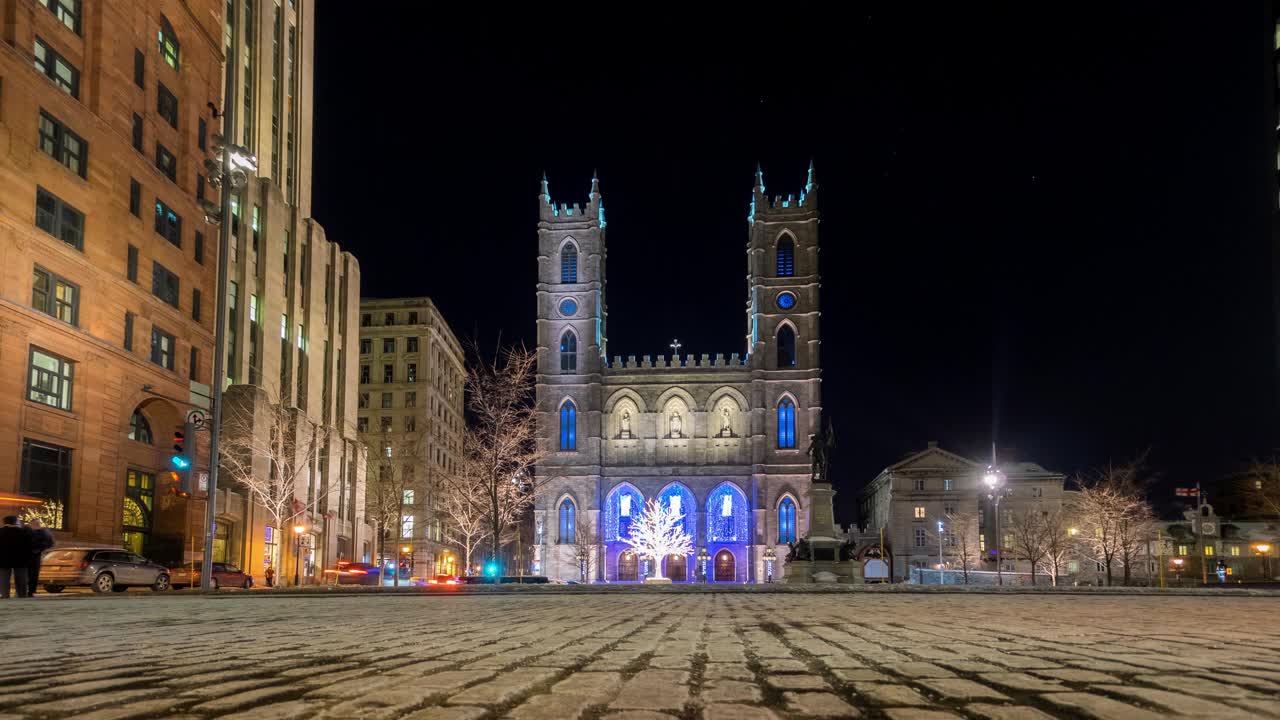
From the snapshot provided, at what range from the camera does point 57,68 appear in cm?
3102

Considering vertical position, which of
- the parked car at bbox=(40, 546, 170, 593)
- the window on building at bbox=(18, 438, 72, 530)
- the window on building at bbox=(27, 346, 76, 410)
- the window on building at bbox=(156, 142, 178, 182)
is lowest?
the parked car at bbox=(40, 546, 170, 593)

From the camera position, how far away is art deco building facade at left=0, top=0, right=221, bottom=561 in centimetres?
2834

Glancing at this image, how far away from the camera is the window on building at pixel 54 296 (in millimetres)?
28995

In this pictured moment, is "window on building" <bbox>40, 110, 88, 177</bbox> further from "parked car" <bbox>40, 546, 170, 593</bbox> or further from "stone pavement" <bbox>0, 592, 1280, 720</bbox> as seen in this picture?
"stone pavement" <bbox>0, 592, 1280, 720</bbox>

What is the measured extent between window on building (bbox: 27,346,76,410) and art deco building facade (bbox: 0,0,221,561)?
0.05 metres

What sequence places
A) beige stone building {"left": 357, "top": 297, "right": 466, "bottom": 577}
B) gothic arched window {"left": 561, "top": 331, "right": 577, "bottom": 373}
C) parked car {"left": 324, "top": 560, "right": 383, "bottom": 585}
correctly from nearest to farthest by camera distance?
1. parked car {"left": 324, "top": 560, "right": 383, "bottom": 585}
2. beige stone building {"left": 357, "top": 297, "right": 466, "bottom": 577}
3. gothic arched window {"left": 561, "top": 331, "right": 577, "bottom": 373}

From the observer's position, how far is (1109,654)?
574cm

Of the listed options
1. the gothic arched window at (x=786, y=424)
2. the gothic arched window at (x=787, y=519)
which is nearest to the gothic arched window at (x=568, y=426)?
the gothic arched window at (x=786, y=424)

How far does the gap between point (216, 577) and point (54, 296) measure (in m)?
9.74

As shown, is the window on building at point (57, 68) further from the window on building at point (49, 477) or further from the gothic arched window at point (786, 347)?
the gothic arched window at point (786, 347)

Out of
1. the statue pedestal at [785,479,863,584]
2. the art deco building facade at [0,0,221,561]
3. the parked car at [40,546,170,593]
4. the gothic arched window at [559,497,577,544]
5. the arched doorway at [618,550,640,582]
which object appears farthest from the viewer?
the arched doorway at [618,550,640,582]

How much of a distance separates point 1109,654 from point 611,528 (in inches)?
3310

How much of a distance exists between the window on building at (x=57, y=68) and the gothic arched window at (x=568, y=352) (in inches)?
2357

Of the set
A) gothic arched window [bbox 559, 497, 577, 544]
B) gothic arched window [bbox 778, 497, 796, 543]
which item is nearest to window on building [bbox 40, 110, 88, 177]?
gothic arched window [bbox 559, 497, 577, 544]
